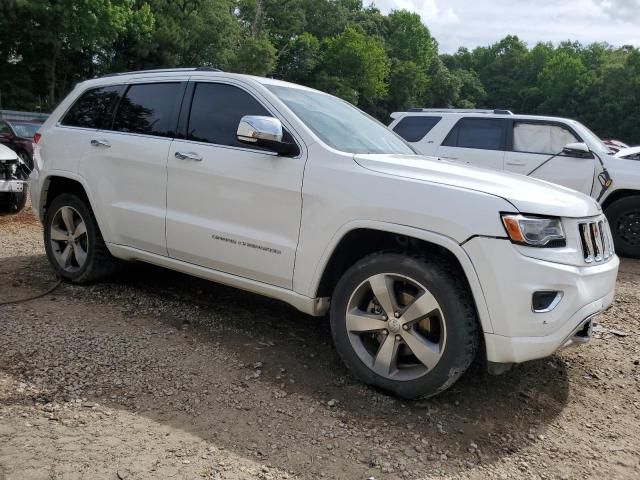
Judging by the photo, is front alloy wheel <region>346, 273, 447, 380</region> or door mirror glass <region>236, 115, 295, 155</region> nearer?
front alloy wheel <region>346, 273, 447, 380</region>

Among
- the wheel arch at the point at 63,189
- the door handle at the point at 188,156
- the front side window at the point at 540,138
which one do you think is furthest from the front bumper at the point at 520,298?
the front side window at the point at 540,138

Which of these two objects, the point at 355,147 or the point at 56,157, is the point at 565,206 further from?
the point at 56,157

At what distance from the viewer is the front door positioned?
350 cm

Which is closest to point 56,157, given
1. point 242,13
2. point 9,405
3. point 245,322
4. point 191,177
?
point 191,177

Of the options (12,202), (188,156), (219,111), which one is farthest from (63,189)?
(12,202)

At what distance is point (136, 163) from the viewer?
428 cm

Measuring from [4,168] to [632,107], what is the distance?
2618 inches

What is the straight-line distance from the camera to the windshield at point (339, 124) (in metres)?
3.67

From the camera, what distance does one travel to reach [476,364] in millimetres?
3799

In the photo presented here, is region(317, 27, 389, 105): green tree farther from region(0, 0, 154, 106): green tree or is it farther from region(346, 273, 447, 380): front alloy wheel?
region(346, 273, 447, 380): front alloy wheel

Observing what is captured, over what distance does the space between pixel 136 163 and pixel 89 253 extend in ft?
3.30

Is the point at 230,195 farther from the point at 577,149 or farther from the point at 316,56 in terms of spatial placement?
the point at 316,56

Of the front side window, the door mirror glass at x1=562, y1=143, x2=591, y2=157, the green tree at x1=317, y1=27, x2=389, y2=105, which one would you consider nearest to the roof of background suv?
the front side window

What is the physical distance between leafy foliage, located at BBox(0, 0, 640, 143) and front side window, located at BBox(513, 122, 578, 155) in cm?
2575
